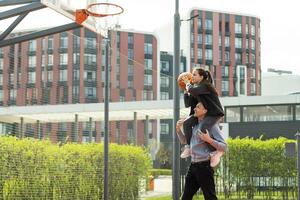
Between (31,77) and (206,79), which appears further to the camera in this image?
(31,77)

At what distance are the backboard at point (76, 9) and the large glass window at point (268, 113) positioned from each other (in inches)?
826

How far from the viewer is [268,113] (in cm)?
3050

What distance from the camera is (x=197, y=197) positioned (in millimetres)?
15531

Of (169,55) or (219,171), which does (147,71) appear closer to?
(219,171)

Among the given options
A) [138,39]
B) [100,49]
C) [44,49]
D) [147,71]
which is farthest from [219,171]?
[138,39]

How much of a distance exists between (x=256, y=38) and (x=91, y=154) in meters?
86.8

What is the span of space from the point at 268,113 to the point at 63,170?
2021 centimetres

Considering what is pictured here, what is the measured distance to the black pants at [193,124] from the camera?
235 inches

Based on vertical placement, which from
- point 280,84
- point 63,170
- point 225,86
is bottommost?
point 63,170

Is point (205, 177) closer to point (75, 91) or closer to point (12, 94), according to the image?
point (12, 94)

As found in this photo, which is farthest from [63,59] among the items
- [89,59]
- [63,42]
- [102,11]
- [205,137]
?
[205,137]

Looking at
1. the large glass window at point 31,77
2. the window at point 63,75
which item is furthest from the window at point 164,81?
the large glass window at point 31,77

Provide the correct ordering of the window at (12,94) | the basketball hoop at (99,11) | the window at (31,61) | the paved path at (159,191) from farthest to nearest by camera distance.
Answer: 1. the paved path at (159,191)
2. the window at (31,61)
3. the window at (12,94)
4. the basketball hoop at (99,11)

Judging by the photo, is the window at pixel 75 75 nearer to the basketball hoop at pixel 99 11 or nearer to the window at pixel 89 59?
the window at pixel 89 59
